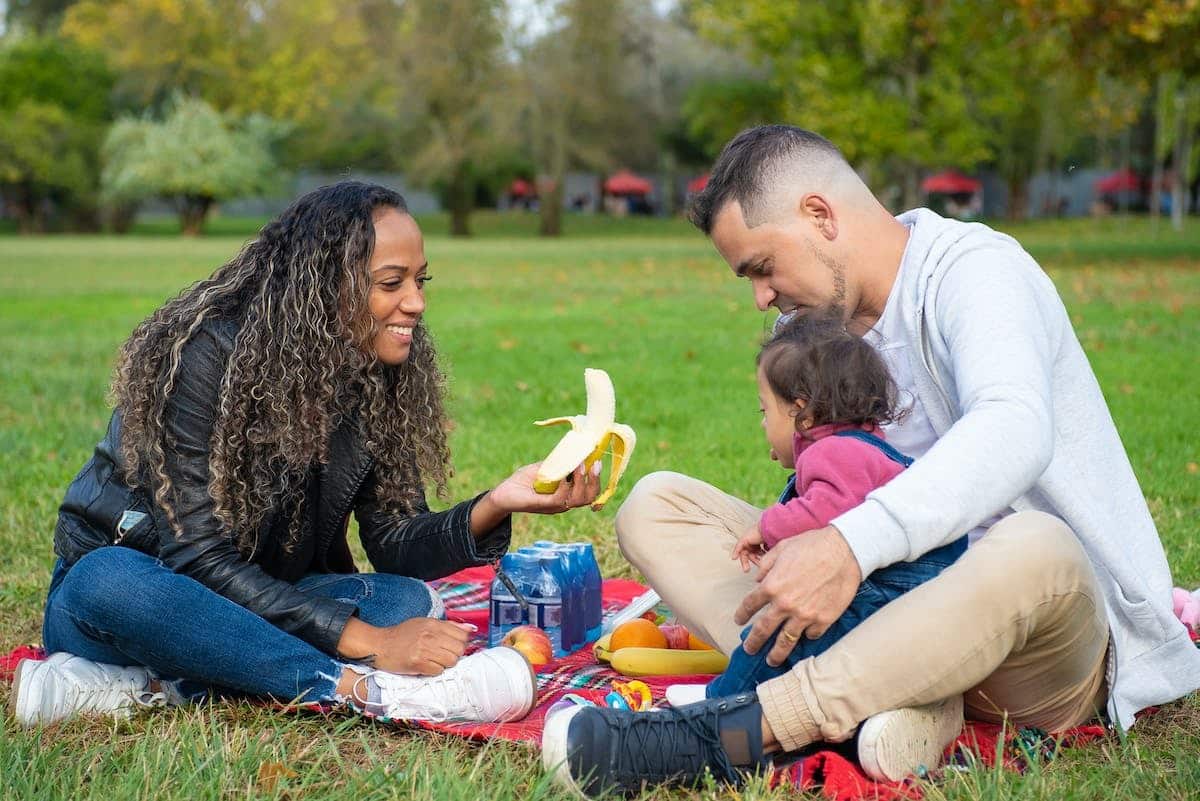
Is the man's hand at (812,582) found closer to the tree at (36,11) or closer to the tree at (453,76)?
A: the tree at (453,76)

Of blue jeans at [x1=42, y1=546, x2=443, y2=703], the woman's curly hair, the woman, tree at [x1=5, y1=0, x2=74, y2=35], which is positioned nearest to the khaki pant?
the woman

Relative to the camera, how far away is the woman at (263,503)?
138 inches

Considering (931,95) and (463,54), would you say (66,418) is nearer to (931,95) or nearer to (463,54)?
(931,95)

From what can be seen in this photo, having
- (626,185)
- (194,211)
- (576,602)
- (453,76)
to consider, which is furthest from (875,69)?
(576,602)

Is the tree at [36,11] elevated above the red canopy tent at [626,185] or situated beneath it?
elevated above

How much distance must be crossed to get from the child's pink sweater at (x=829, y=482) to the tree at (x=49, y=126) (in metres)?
52.3

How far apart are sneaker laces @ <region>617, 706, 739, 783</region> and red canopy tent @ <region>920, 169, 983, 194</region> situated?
5964 centimetres

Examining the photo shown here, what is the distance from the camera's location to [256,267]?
3.90 meters

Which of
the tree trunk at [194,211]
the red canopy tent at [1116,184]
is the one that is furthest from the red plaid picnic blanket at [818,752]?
the red canopy tent at [1116,184]

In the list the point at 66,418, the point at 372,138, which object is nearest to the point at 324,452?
the point at 66,418

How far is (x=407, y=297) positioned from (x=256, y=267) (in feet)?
1.44

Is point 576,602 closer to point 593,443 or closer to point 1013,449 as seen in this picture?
point 593,443

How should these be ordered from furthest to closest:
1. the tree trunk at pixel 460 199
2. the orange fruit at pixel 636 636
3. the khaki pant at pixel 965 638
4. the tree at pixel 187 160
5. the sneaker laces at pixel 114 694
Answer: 1. the tree at pixel 187 160
2. the tree trunk at pixel 460 199
3. the orange fruit at pixel 636 636
4. the sneaker laces at pixel 114 694
5. the khaki pant at pixel 965 638

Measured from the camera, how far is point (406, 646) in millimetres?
3631
